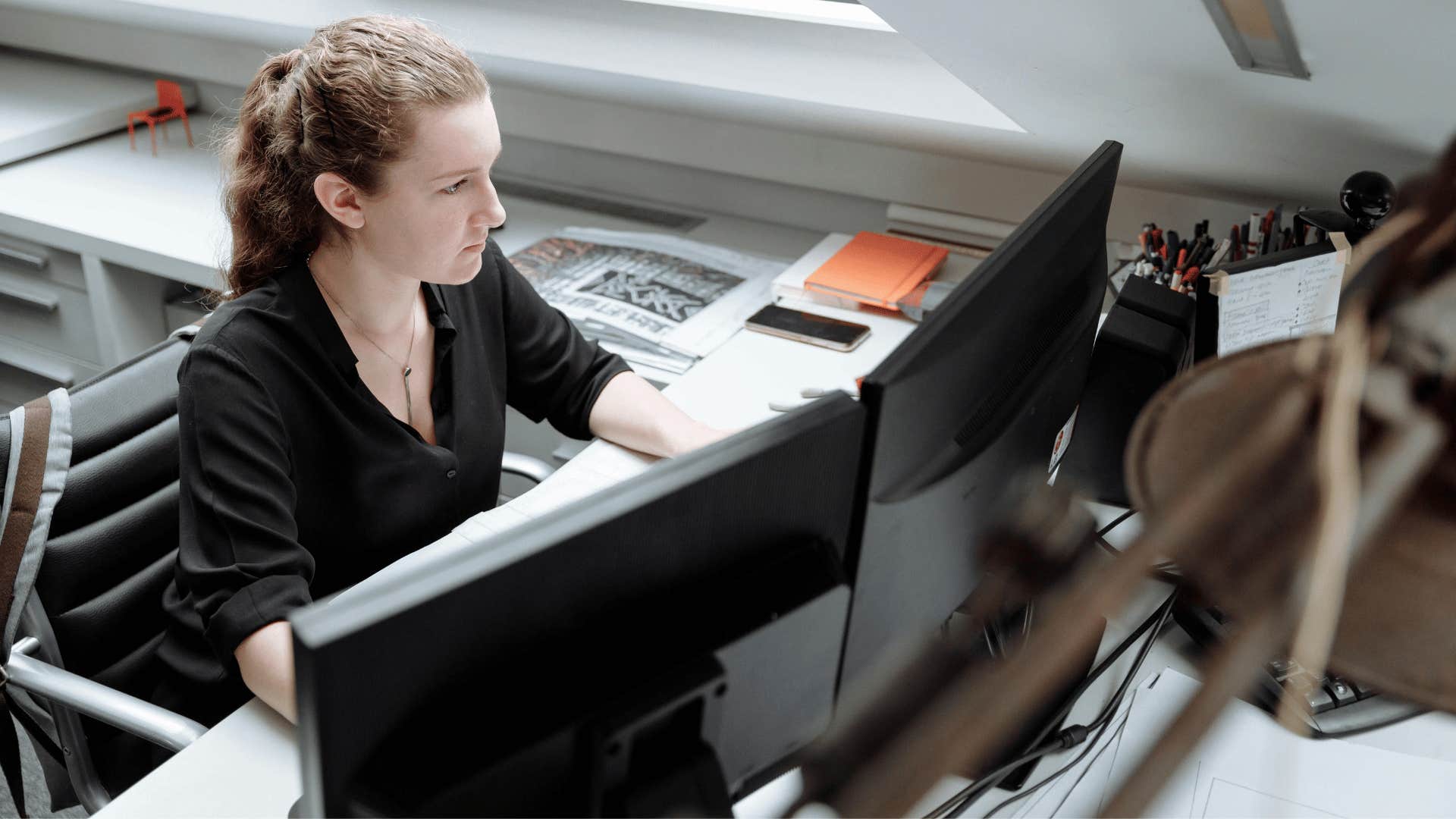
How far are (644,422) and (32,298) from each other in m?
1.53

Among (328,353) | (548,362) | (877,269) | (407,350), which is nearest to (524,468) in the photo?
(548,362)

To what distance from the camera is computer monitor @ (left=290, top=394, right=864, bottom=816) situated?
51 centimetres

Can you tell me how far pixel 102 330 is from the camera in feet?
7.11

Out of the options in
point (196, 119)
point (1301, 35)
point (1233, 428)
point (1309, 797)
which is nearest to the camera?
point (1233, 428)

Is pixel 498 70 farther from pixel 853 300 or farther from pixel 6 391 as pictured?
pixel 6 391

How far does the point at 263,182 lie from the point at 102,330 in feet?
3.90

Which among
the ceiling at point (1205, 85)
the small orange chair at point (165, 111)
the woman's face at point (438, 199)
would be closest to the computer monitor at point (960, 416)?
the ceiling at point (1205, 85)

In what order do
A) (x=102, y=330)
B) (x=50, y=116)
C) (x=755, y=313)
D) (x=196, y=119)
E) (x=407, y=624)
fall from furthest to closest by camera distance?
(x=196, y=119), (x=50, y=116), (x=102, y=330), (x=755, y=313), (x=407, y=624)

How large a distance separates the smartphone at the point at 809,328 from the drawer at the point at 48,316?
4.51 ft

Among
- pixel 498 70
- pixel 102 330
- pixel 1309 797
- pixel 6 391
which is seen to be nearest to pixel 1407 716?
pixel 1309 797

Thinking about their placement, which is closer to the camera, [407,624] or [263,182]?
[407,624]

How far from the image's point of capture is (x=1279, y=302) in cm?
134

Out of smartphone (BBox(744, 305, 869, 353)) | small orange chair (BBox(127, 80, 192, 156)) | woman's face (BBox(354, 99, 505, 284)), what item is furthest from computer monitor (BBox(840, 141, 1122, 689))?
small orange chair (BBox(127, 80, 192, 156))

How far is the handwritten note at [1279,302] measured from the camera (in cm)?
131
